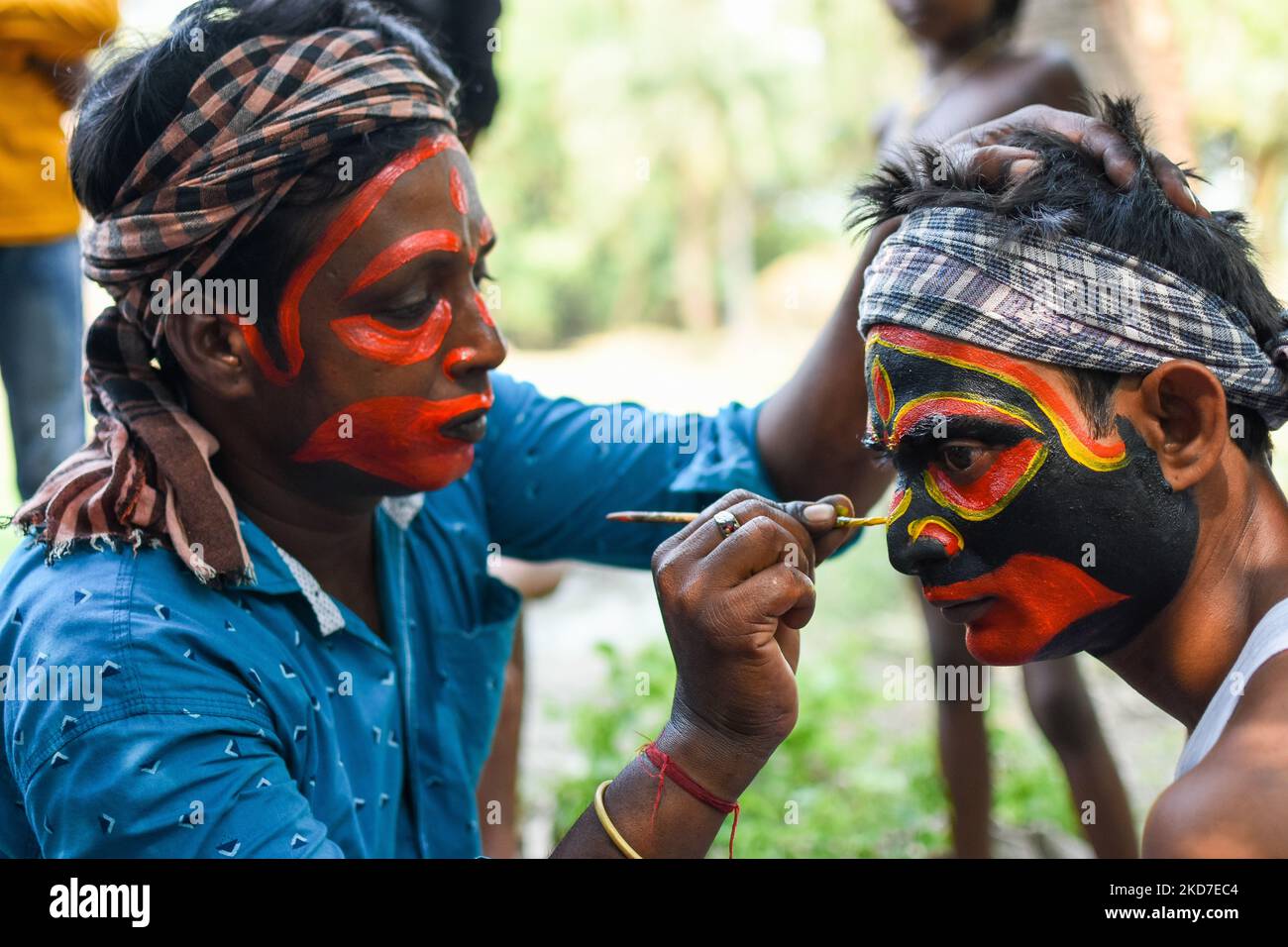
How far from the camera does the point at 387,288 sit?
219cm

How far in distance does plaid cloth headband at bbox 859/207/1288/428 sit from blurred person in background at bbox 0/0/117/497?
271 cm

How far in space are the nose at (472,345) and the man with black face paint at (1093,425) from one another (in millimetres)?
744

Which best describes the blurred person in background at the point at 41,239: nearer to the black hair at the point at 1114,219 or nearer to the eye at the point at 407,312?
the eye at the point at 407,312

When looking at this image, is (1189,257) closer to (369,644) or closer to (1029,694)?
(369,644)

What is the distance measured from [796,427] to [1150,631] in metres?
0.82

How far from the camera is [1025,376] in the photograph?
71.2 inches

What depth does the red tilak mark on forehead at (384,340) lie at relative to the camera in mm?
2209

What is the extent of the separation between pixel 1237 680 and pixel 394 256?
1.47 metres

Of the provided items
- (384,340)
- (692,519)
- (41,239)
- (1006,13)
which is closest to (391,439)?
(384,340)

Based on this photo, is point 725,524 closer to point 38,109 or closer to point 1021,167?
point 1021,167

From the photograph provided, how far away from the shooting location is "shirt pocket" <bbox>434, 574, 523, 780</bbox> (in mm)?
2592

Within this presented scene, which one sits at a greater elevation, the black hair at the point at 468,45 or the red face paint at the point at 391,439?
the black hair at the point at 468,45

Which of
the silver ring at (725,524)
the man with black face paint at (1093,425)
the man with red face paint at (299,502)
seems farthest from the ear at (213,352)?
the man with black face paint at (1093,425)

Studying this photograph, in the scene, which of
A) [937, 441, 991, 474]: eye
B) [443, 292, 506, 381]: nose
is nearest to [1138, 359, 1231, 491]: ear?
[937, 441, 991, 474]: eye
